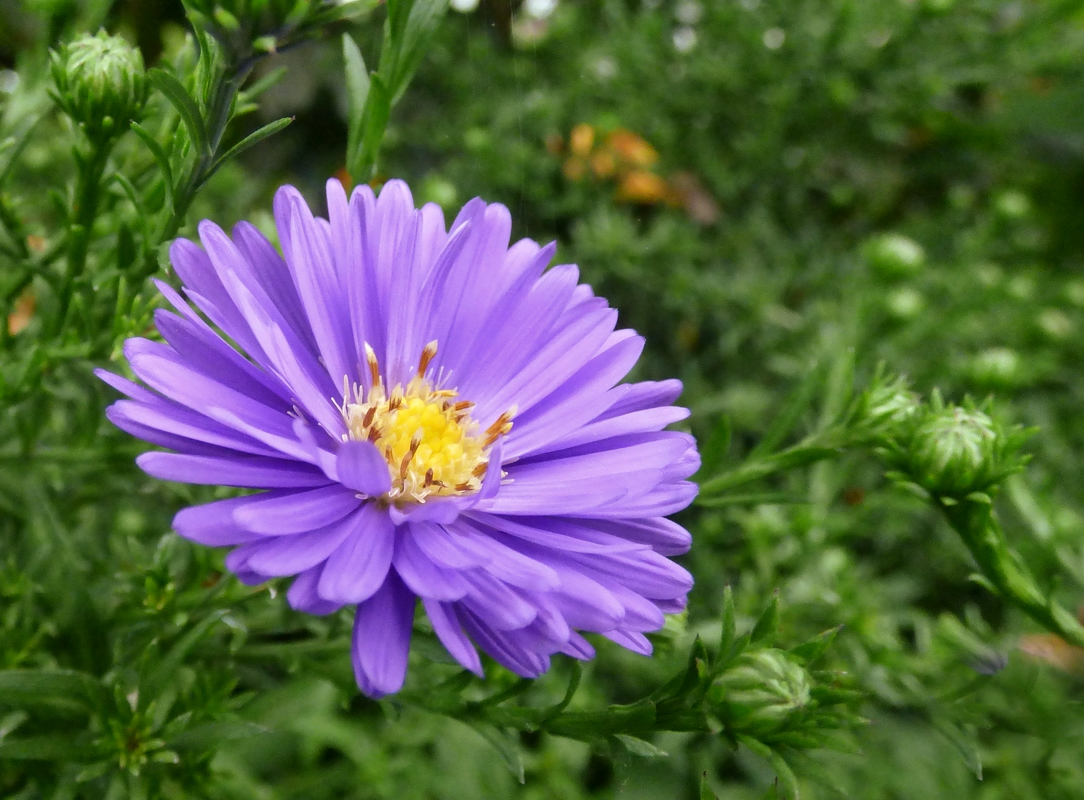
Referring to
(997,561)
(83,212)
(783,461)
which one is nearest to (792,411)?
(783,461)

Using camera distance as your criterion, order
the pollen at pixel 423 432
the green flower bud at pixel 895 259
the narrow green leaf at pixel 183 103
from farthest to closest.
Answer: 1. the green flower bud at pixel 895 259
2. the pollen at pixel 423 432
3. the narrow green leaf at pixel 183 103

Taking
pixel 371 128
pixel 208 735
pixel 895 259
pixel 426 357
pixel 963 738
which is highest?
pixel 371 128

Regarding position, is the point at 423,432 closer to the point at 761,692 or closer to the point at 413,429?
the point at 413,429

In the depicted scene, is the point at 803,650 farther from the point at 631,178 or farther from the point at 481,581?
the point at 631,178

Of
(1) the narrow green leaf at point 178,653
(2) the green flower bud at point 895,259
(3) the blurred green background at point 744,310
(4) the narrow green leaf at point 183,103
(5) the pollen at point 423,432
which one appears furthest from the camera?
(2) the green flower bud at point 895,259

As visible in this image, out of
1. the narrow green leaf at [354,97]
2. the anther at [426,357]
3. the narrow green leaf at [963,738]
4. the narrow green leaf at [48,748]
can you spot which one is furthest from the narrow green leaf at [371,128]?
the narrow green leaf at [963,738]

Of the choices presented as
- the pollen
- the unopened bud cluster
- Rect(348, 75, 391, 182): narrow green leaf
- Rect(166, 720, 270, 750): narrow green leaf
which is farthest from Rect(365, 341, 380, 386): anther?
the unopened bud cluster

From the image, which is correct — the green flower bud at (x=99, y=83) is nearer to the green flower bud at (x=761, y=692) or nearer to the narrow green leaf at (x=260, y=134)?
the narrow green leaf at (x=260, y=134)
